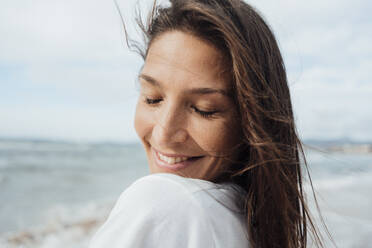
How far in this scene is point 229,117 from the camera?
1.19m

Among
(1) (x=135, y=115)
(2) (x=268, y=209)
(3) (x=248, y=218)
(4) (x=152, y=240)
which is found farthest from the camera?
(1) (x=135, y=115)

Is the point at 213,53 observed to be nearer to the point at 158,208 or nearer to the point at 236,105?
the point at 236,105

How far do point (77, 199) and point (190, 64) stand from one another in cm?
863

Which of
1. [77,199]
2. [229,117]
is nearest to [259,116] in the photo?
[229,117]

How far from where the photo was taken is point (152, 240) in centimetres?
85

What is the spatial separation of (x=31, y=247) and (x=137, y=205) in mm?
4694

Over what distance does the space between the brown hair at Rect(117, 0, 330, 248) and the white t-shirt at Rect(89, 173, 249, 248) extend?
0.65ft

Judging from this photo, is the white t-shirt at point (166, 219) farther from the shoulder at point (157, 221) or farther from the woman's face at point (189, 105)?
the woman's face at point (189, 105)

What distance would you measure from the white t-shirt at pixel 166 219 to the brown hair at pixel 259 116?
20 centimetres

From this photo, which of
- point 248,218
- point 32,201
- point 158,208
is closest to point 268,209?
point 248,218

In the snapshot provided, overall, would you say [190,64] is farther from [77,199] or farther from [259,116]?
[77,199]

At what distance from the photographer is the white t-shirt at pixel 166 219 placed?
849mm

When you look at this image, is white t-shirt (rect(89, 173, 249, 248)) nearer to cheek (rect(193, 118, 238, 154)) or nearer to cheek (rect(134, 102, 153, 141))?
cheek (rect(193, 118, 238, 154))

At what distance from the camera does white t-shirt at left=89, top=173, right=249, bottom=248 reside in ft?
2.79
